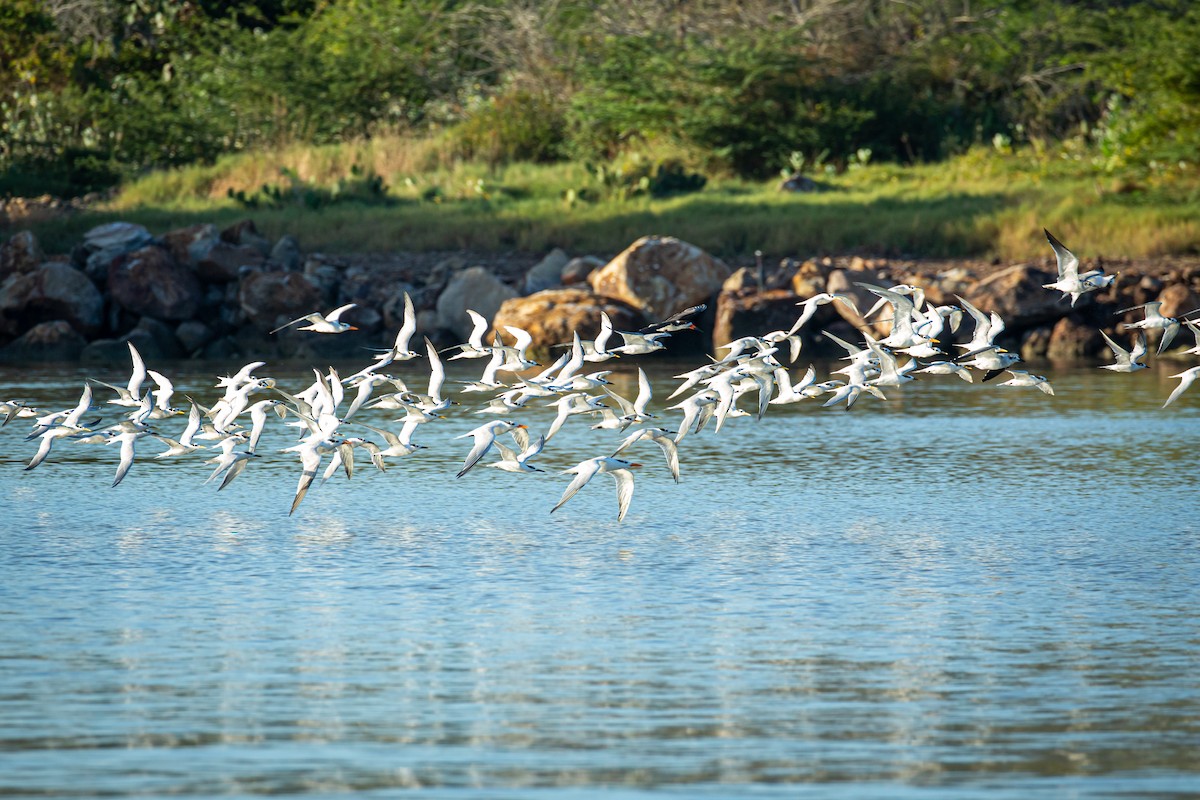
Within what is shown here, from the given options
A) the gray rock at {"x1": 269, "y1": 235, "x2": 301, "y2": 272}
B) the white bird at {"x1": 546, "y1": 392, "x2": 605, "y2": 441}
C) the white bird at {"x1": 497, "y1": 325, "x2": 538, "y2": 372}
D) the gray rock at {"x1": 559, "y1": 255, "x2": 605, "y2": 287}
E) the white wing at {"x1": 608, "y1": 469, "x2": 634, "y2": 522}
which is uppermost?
the white bird at {"x1": 497, "y1": 325, "x2": 538, "y2": 372}

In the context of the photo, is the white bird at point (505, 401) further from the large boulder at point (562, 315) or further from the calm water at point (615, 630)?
the large boulder at point (562, 315)

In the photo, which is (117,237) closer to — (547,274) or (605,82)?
(547,274)

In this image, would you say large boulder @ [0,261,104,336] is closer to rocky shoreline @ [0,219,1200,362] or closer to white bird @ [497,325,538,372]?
rocky shoreline @ [0,219,1200,362]

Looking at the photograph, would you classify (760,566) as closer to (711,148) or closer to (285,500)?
(285,500)

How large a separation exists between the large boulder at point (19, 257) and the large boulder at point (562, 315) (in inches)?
376

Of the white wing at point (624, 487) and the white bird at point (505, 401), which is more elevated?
the white bird at point (505, 401)

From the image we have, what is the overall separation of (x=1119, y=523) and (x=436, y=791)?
33.8ft

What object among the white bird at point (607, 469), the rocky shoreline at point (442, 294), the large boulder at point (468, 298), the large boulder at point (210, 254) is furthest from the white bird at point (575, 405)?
the large boulder at point (210, 254)

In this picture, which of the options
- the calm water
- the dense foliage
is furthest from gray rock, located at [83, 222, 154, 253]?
the calm water

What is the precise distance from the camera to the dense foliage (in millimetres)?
45312

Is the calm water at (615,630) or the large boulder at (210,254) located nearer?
the calm water at (615,630)

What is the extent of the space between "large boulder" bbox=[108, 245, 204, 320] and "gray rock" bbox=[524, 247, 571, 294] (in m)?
6.67

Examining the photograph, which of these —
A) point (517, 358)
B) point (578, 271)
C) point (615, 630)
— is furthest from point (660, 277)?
point (615, 630)

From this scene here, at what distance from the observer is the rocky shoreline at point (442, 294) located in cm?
3581
